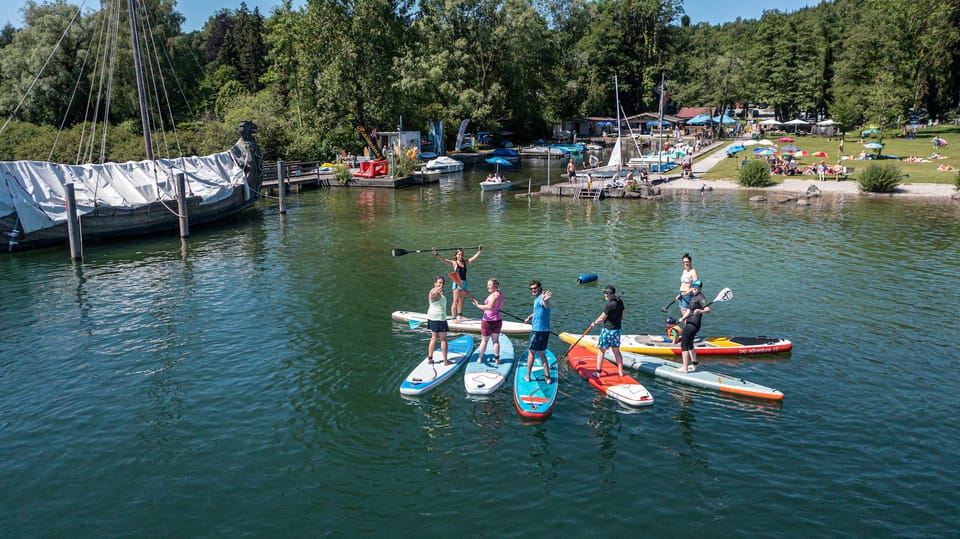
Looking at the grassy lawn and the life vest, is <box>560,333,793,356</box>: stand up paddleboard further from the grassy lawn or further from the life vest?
the grassy lawn

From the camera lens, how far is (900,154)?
219ft

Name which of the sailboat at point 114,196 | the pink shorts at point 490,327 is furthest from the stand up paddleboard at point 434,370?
the sailboat at point 114,196

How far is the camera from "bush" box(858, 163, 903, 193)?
4625cm

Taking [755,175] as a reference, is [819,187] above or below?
below

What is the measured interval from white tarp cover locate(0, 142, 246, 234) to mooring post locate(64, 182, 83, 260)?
85.5 inches

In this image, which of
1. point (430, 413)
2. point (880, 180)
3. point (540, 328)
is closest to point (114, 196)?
point (430, 413)

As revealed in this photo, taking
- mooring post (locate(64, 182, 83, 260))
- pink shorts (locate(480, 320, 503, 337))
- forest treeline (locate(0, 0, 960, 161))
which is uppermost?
forest treeline (locate(0, 0, 960, 161))

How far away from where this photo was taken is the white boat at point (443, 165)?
71.3 m

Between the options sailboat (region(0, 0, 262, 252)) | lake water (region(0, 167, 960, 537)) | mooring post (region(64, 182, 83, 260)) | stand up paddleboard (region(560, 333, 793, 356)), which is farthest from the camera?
sailboat (region(0, 0, 262, 252))

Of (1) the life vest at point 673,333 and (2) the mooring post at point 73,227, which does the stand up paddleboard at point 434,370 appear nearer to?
(1) the life vest at point 673,333

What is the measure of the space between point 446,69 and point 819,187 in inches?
1831

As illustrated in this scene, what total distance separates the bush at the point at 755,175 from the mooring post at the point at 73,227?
151 ft

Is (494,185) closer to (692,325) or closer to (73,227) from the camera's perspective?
(73,227)

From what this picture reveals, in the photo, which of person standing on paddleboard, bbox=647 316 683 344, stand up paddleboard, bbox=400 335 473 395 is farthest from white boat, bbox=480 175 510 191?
stand up paddleboard, bbox=400 335 473 395
